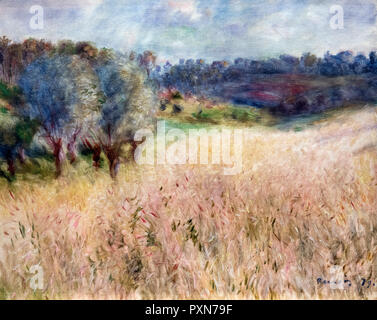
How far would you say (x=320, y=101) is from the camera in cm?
505

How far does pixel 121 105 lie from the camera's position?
509 cm

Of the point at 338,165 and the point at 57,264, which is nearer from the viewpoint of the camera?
the point at 57,264

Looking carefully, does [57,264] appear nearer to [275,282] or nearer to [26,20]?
[275,282]

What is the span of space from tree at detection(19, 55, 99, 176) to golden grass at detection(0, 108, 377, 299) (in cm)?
58

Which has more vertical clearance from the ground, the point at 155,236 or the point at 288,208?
the point at 288,208

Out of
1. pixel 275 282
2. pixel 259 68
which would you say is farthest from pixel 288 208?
pixel 259 68

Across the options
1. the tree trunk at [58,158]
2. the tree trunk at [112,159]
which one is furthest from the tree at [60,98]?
the tree trunk at [112,159]

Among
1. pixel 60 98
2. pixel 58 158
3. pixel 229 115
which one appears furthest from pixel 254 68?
pixel 58 158

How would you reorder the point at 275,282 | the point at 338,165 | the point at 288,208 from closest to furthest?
1. the point at 275,282
2. the point at 288,208
3. the point at 338,165

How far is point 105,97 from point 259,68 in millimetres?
2084

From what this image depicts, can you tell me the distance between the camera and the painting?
3.94 m

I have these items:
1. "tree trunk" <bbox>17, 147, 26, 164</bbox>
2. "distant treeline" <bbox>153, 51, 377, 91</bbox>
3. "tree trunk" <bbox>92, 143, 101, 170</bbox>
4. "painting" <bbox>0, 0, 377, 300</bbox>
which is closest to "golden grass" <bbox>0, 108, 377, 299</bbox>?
"painting" <bbox>0, 0, 377, 300</bbox>
